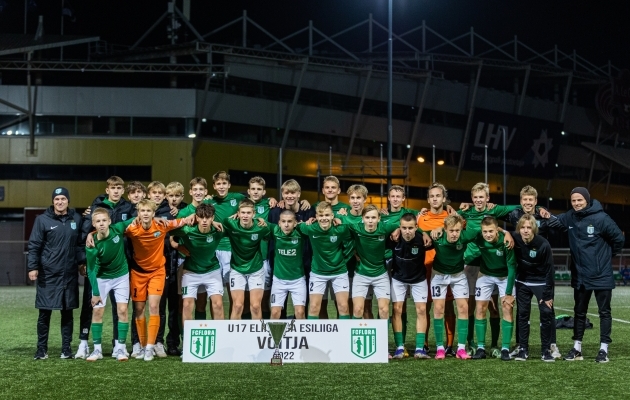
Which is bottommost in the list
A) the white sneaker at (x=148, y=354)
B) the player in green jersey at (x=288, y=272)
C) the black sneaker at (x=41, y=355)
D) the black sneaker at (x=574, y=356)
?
the black sneaker at (x=41, y=355)

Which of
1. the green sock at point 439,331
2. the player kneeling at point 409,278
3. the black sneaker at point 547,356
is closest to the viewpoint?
the black sneaker at point 547,356

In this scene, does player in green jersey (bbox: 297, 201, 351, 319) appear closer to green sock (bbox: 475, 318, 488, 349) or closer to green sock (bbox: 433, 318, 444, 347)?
green sock (bbox: 433, 318, 444, 347)

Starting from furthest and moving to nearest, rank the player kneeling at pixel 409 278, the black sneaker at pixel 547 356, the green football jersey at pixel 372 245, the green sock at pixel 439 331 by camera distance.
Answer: the green football jersey at pixel 372 245 < the player kneeling at pixel 409 278 < the green sock at pixel 439 331 < the black sneaker at pixel 547 356

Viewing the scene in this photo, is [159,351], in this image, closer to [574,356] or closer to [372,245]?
[372,245]

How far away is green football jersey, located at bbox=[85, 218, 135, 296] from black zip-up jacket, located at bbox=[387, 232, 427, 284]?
126 inches

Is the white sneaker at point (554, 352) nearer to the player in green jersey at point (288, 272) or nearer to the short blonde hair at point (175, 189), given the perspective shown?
the player in green jersey at point (288, 272)

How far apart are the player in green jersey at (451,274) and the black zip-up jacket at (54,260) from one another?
4.34 m

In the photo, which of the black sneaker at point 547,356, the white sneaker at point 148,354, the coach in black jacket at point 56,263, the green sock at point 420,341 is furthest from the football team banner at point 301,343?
the black sneaker at point 547,356

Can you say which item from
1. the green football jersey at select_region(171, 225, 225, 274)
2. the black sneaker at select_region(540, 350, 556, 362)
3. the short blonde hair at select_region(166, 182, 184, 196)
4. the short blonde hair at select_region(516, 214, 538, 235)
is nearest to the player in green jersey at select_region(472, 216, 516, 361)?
the short blonde hair at select_region(516, 214, 538, 235)

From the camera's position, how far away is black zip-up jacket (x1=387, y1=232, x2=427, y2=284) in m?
10.0

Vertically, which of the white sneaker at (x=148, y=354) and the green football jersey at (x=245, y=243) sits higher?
the green football jersey at (x=245, y=243)

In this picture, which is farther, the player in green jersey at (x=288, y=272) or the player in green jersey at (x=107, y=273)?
the player in green jersey at (x=288, y=272)

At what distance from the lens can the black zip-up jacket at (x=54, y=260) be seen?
1002cm

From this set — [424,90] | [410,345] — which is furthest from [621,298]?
[424,90]
